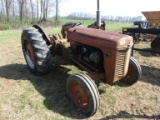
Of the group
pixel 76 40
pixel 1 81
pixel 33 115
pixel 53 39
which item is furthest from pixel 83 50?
pixel 1 81

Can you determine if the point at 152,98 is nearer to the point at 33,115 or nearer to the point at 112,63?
the point at 112,63

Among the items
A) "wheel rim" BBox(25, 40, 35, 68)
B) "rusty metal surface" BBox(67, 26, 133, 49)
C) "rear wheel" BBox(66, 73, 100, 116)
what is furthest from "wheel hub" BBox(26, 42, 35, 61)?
"rear wheel" BBox(66, 73, 100, 116)

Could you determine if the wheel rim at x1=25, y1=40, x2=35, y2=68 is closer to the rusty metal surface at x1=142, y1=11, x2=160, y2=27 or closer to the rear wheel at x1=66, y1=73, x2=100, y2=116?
the rear wheel at x1=66, y1=73, x2=100, y2=116

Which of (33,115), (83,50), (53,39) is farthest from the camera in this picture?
(53,39)

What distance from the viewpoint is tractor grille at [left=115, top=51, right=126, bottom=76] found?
360 centimetres

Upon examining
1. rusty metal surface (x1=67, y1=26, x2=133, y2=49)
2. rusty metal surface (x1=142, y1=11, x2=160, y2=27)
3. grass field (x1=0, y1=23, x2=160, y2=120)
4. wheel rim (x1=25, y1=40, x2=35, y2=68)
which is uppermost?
rusty metal surface (x1=142, y1=11, x2=160, y2=27)

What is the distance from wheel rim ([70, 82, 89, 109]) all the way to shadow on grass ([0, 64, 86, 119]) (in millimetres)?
143

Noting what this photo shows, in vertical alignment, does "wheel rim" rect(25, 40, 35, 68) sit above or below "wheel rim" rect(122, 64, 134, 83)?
above

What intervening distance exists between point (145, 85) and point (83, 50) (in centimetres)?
182

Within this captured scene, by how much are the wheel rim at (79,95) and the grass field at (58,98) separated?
0.15m

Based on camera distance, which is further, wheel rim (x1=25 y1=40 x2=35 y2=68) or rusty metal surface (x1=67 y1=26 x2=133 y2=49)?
wheel rim (x1=25 y1=40 x2=35 y2=68)

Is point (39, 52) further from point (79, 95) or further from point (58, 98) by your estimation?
point (79, 95)

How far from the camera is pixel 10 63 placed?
20.1 ft

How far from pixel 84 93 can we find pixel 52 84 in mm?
1305
